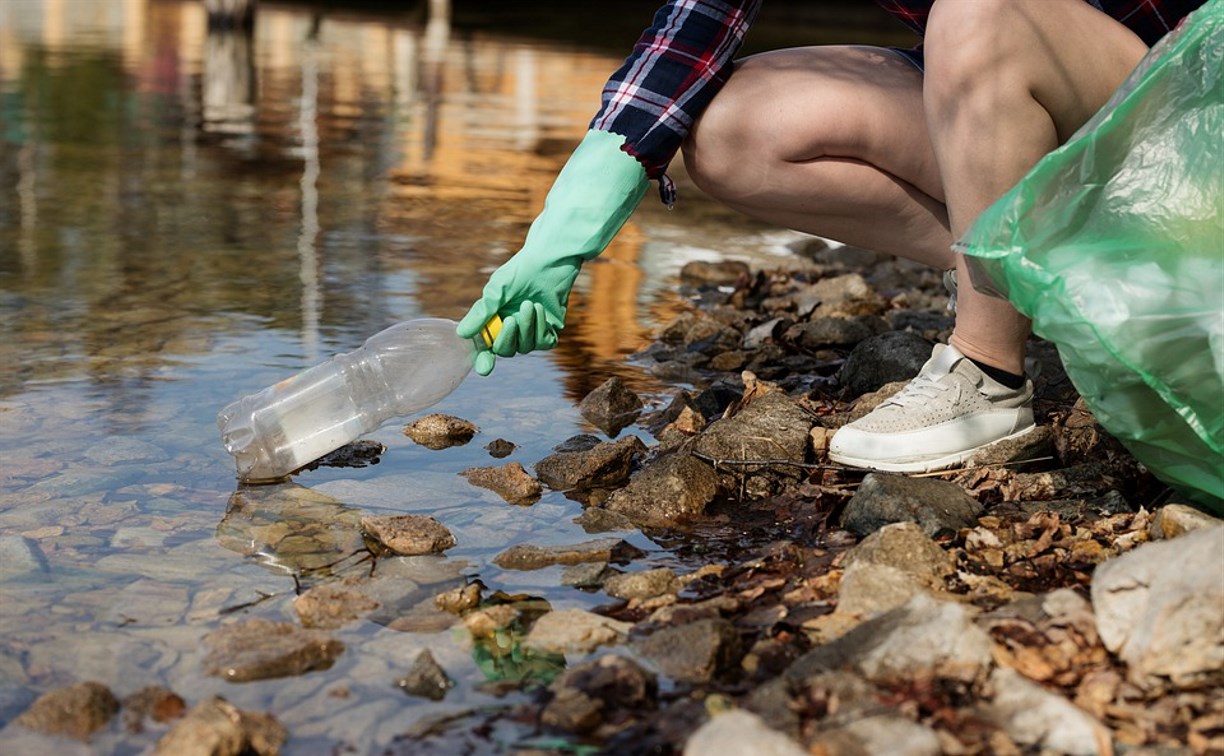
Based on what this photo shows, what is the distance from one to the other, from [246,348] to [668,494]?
148cm

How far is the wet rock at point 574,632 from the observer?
1976 mm

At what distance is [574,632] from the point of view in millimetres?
1994

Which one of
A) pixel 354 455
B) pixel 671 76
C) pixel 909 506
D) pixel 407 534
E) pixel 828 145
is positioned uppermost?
pixel 671 76

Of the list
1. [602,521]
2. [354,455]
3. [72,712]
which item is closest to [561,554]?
[602,521]

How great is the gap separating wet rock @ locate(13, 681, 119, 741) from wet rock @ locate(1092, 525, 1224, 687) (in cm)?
127

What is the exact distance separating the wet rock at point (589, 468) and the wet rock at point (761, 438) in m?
0.14

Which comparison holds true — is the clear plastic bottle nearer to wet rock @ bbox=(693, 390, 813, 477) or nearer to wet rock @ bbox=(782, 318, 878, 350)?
wet rock @ bbox=(693, 390, 813, 477)

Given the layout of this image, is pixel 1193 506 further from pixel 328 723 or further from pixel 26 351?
pixel 26 351

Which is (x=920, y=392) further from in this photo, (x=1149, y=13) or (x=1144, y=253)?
(x=1149, y=13)

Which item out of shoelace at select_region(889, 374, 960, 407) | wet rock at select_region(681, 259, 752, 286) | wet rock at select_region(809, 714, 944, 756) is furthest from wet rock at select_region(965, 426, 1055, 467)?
wet rock at select_region(681, 259, 752, 286)

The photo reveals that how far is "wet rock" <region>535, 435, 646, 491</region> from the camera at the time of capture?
2705 millimetres

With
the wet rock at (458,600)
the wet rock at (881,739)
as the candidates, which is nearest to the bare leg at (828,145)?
the wet rock at (458,600)

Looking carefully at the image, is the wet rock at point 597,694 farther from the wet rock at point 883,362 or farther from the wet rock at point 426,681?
the wet rock at point 883,362

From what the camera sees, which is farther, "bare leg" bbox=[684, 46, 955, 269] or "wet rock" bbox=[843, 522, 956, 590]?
"bare leg" bbox=[684, 46, 955, 269]
